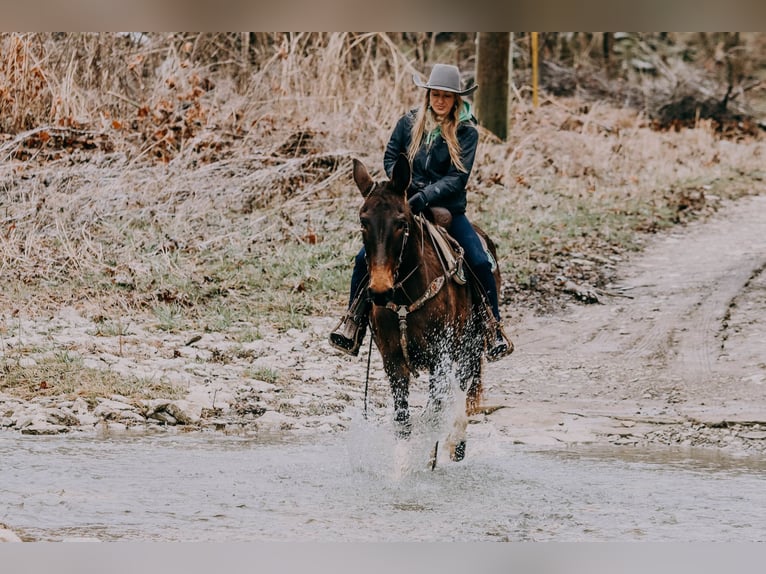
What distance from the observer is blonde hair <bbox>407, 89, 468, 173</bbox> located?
→ 4.86 meters

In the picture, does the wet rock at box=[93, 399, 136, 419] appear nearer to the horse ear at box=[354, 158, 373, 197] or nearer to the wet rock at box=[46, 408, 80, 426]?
the wet rock at box=[46, 408, 80, 426]

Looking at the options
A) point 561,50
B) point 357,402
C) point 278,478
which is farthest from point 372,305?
point 561,50

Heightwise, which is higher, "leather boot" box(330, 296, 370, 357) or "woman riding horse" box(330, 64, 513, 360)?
"woman riding horse" box(330, 64, 513, 360)

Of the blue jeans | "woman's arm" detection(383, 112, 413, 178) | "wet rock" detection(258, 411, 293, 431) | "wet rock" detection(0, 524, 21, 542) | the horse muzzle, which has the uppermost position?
"woman's arm" detection(383, 112, 413, 178)

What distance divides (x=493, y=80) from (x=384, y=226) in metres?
4.49

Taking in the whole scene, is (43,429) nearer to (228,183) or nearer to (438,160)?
(228,183)

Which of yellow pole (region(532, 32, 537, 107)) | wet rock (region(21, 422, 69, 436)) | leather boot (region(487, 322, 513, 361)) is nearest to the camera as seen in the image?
leather boot (region(487, 322, 513, 361))

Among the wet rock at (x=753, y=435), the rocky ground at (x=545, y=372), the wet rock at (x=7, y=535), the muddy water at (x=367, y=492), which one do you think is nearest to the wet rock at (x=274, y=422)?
the rocky ground at (x=545, y=372)

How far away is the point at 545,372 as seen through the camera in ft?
21.2

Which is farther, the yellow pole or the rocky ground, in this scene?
the yellow pole

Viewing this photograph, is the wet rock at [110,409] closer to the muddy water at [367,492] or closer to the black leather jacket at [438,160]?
the muddy water at [367,492]

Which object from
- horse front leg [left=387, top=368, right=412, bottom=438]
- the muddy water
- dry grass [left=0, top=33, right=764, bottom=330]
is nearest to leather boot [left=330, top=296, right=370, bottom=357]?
horse front leg [left=387, top=368, right=412, bottom=438]

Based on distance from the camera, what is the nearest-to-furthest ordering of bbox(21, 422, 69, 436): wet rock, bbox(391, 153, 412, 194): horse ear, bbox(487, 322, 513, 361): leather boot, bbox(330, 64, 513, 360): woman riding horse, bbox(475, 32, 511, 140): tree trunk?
bbox(391, 153, 412, 194): horse ear → bbox(330, 64, 513, 360): woman riding horse → bbox(487, 322, 513, 361): leather boot → bbox(21, 422, 69, 436): wet rock → bbox(475, 32, 511, 140): tree trunk

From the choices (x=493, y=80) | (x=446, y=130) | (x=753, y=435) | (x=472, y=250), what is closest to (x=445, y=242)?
(x=472, y=250)
